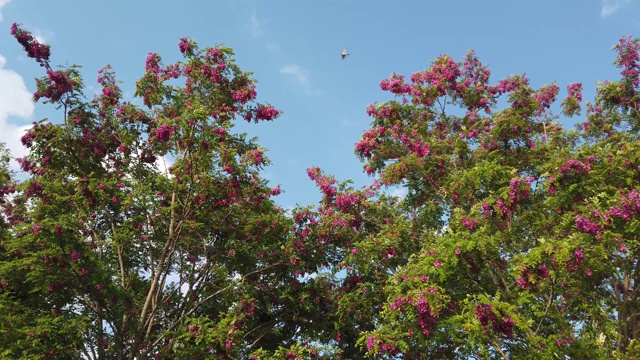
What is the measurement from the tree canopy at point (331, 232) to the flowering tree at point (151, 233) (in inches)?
2.7

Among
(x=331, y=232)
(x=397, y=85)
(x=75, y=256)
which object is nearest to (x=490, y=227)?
(x=331, y=232)

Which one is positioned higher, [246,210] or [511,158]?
[511,158]

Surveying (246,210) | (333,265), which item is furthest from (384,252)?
(246,210)

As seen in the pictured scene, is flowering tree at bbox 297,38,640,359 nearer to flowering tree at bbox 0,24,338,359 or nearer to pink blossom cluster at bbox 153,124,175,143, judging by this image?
flowering tree at bbox 0,24,338,359

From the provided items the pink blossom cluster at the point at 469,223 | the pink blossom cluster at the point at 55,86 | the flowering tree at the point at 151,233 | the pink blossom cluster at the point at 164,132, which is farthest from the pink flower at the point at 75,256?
the pink blossom cluster at the point at 469,223

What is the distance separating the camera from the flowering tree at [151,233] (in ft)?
35.9

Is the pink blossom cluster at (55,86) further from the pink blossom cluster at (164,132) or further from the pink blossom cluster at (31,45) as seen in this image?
the pink blossom cluster at (164,132)

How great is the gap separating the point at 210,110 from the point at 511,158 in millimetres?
9472

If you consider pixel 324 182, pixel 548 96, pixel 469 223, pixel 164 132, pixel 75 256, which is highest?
pixel 548 96

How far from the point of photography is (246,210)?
1416cm

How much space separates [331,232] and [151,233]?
585cm

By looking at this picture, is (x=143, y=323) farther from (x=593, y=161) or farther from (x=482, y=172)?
(x=593, y=161)

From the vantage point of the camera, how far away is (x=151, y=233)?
1473cm

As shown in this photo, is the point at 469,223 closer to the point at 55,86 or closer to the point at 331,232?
the point at 331,232
